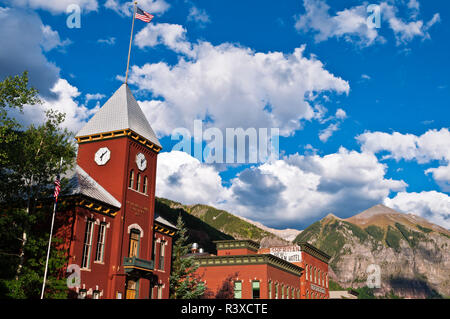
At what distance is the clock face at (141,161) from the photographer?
115 feet

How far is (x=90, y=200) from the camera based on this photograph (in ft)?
96.1

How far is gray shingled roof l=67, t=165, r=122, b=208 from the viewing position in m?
29.7

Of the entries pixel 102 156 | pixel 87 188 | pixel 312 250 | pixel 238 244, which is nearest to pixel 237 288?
pixel 238 244

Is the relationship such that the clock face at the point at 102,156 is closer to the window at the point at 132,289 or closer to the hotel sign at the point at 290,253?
the window at the point at 132,289

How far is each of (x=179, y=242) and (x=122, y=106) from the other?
53.3 feet

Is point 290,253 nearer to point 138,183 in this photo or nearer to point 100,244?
point 138,183

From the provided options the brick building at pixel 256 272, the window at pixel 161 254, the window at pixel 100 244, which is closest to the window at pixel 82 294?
the window at pixel 100 244

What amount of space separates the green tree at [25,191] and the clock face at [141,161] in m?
7.24

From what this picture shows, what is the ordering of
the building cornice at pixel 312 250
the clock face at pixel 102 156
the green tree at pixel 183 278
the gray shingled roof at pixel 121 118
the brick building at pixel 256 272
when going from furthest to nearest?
the building cornice at pixel 312 250
the brick building at pixel 256 272
the green tree at pixel 183 278
the gray shingled roof at pixel 121 118
the clock face at pixel 102 156

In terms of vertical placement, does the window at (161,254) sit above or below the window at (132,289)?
above

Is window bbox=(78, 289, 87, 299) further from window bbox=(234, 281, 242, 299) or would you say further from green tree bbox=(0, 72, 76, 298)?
window bbox=(234, 281, 242, 299)
